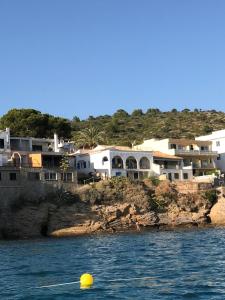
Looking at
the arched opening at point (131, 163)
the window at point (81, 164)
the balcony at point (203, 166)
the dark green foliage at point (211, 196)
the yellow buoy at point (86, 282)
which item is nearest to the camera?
the yellow buoy at point (86, 282)

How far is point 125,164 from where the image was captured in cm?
9012

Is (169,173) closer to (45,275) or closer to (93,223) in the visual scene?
(93,223)

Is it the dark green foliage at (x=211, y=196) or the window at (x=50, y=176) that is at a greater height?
the window at (x=50, y=176)

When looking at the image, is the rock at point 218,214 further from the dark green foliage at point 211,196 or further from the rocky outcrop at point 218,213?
the dark green foliage at point 211,196

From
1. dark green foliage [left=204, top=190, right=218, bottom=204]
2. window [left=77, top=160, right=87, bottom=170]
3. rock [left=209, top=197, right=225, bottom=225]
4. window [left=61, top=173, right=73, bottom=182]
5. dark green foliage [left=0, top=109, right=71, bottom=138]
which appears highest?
dark green foliage [left=0, top=109, right=71, bottom=138]

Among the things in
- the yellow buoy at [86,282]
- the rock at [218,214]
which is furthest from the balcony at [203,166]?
the yellow buoy at [86,282]

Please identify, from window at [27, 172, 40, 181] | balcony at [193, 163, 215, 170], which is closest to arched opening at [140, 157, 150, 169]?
balcony at [193, 163, 215, 170]

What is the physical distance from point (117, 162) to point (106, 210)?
14632 mm

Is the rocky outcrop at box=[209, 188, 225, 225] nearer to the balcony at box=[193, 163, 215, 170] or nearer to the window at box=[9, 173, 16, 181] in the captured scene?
the balcony at box=[193, 163, 215, 170]

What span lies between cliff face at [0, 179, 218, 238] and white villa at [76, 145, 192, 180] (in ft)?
19.1

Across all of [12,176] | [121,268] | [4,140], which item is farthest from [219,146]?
[121,268]

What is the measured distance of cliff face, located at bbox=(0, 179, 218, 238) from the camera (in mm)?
72312

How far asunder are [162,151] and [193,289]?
75.1 metres

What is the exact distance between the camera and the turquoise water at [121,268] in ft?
92.3
